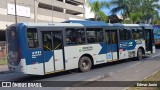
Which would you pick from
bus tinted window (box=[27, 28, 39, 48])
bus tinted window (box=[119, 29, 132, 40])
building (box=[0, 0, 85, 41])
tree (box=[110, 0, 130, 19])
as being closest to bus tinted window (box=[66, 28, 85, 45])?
bus tinted window (box=[27, 28, 39, 48])

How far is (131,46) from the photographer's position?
19.0 meters

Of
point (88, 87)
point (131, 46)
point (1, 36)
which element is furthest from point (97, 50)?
point (1, 36)

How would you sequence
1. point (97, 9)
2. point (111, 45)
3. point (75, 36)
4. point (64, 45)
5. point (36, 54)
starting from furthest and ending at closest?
point (97, 9) → point (111, 45) → point (75, 36) → point (64, 45) → point (36, 54)

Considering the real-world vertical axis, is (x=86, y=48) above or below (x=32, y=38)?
below

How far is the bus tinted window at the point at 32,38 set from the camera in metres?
13.1

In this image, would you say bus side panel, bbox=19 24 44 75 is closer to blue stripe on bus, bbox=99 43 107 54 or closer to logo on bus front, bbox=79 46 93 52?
logo on bus front, bbox=79 46 93 52

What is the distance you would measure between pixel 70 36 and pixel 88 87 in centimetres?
503

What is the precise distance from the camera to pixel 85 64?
15.7 m

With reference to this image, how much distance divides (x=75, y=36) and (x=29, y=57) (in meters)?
3.13

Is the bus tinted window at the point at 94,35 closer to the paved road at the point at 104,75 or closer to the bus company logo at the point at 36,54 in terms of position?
the paved road at the point at 104,75

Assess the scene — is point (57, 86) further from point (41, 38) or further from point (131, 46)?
point (131, 46)

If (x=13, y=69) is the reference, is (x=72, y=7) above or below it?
above

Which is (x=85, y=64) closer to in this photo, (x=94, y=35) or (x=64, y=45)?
(x=94, y=35)

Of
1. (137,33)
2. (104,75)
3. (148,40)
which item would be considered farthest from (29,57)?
(148,40)
